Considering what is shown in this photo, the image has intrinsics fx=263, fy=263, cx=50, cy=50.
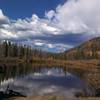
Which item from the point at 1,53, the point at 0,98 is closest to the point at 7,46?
the point at 1,53

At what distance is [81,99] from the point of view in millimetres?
36625

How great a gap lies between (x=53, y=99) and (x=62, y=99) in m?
1.22

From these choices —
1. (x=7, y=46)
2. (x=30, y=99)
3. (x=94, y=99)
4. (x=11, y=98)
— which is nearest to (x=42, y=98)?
(x=30, y=99)

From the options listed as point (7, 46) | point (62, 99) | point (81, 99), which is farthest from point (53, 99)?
point (7, 46)

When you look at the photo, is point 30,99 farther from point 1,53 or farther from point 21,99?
point 1,53

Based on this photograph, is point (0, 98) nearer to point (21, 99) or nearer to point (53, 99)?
point (21, 99)

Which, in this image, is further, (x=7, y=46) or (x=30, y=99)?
(x=7, y=46)

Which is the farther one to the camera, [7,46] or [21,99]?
[7,46]

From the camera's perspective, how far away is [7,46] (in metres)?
195

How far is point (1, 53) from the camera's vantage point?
195 meters

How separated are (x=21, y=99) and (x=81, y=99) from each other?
8.32 metres

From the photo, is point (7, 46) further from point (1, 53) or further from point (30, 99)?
point (30, 99)

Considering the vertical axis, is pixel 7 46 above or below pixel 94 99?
above

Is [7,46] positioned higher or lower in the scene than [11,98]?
higher
